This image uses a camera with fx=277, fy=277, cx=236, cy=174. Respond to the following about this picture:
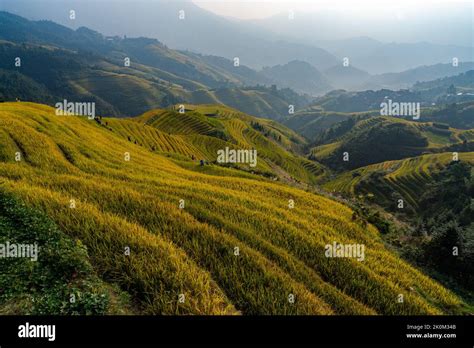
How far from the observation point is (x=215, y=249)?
8.80 meters

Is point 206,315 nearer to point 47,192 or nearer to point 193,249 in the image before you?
point 193,249

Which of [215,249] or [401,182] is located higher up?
[215,249]

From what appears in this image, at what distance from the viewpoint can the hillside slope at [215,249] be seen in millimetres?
7013

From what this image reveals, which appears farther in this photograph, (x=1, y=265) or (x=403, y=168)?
(x=403, y=168)

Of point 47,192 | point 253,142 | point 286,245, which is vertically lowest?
point 286,245

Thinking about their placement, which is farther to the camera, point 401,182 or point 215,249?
point 401,182

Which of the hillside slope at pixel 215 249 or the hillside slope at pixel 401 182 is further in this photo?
the hillside slope at pixel 401 182

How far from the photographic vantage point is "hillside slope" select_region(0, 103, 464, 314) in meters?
7.01

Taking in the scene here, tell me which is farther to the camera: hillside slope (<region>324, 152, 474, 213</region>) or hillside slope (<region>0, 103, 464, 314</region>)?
hillside slope (<region>324, 152, 474, 213</region>)

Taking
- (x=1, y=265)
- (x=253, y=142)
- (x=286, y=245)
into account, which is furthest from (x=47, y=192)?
(x=253, y=142)

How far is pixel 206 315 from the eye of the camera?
20.1ft
